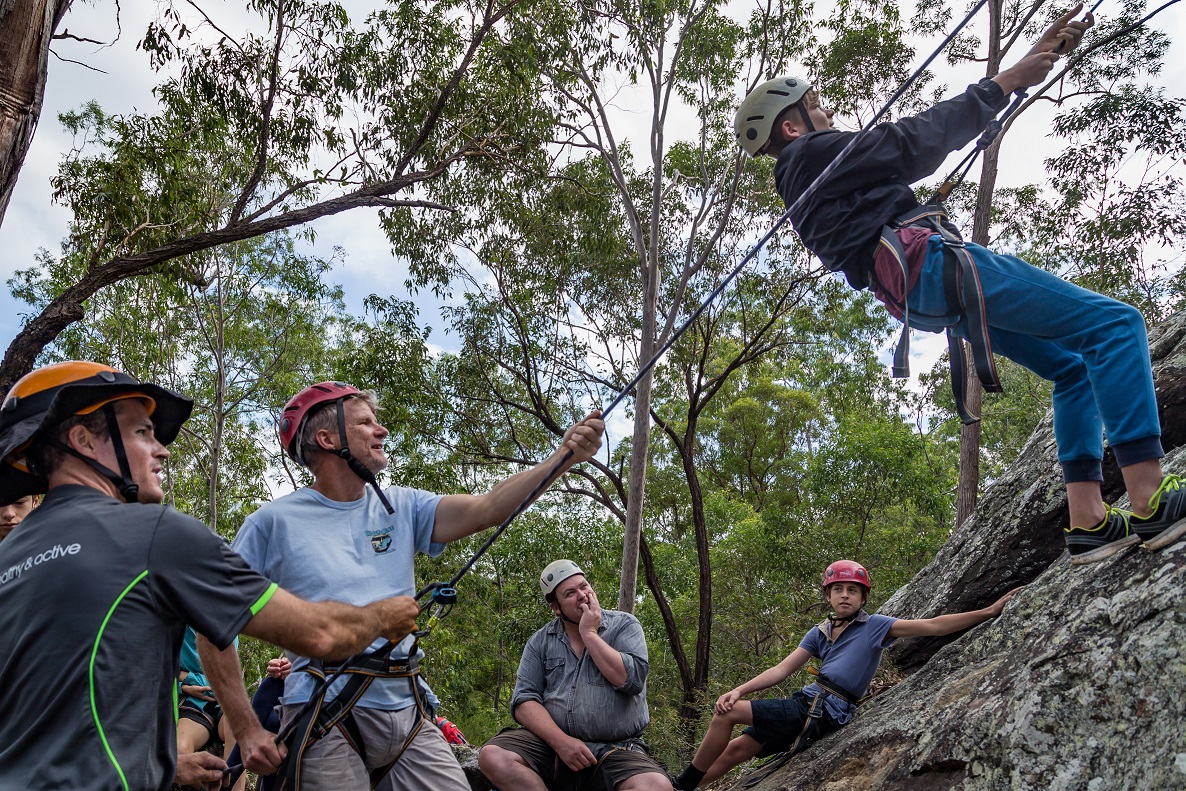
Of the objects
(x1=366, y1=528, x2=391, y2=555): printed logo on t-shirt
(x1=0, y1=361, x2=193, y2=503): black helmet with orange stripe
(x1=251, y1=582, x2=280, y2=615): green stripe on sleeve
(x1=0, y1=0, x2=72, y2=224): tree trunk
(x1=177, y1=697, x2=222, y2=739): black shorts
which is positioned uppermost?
(x1=0, y1=0, x2=72, y2=224): tree trunk

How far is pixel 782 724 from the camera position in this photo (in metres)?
4.57

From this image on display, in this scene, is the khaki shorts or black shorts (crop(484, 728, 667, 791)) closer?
the khaki shorts

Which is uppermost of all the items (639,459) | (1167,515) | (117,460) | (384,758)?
(639,459)

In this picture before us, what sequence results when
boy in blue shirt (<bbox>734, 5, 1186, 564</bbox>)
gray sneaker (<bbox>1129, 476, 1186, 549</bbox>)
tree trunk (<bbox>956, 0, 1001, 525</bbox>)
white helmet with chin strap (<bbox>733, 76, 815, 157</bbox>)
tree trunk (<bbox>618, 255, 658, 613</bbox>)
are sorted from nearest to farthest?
gray sneaker (<bbox>1129, 476, 1186, 549</bbox>)
boy in blue shirt (<bbox>734, 5, 1186, 564</bbox>)
white helmet with chin strap (<bbox>733, 76, 815, 157</bbox>)
tree trunk (<bbox>956, 0, 1001, 525</bbox>)
tree trunk (<bbox>618, 255, 658, 613</bbox>)

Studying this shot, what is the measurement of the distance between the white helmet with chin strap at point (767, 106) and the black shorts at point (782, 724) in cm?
285

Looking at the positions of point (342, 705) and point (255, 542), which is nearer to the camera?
point (342, 705)

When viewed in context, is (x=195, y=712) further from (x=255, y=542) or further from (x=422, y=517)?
(x=422, y=517)

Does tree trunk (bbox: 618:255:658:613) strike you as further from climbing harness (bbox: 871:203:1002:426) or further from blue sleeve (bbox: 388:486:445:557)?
climbing harness (bbox: 871:203:1002:426)

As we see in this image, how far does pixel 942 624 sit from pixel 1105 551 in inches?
57.5

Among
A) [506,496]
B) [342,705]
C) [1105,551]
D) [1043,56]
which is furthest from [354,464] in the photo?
[1043,56]

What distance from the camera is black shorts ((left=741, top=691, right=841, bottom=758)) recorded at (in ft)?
14.8

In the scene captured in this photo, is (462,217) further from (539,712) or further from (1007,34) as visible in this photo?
(539,712)

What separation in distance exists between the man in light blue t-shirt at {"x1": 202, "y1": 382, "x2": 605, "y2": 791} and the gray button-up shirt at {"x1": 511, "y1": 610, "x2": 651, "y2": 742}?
60.2 inches

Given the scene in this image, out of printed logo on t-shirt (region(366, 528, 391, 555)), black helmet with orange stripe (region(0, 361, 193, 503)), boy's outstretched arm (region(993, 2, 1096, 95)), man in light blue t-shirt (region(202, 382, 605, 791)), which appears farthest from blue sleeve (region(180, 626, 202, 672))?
boy's outstretched arm (region(993, 2, 1096, 95))
